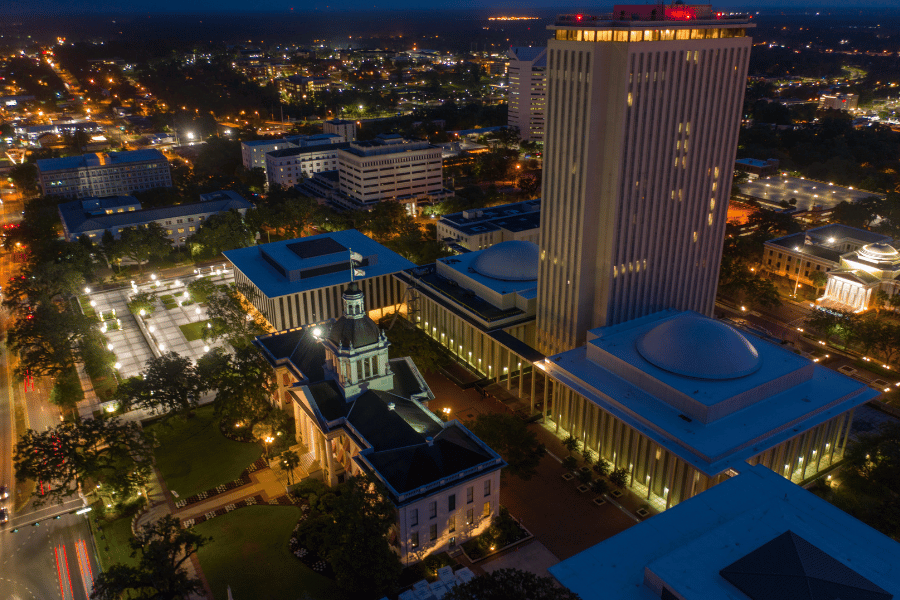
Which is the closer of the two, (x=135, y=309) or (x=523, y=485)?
(x=523, y=485)

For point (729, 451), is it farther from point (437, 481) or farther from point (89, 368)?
point (89, 368)

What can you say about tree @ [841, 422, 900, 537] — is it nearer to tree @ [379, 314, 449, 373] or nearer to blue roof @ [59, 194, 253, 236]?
tree @ [379, 314, 449, 373]

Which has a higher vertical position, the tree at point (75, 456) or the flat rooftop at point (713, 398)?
the flat rooftop at point (713, 398)

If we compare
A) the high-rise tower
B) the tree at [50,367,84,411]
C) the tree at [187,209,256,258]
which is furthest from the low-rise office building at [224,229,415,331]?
the high-rise tower

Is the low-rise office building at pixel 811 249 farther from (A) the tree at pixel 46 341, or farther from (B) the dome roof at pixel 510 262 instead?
(A) the tree at pixel 46 341

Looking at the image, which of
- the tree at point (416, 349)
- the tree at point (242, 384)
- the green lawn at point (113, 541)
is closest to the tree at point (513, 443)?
the tree at point (416, 349)

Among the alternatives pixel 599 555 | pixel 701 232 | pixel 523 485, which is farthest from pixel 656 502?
pixel 701 232
